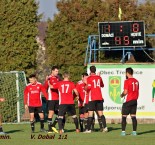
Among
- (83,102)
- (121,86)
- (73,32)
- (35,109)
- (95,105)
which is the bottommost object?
(35,109)

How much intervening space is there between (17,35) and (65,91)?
11.7m

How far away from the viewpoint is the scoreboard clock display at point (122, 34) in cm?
3388

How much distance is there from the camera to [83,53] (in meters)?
38.0

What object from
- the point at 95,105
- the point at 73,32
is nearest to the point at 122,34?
the point at 73,32

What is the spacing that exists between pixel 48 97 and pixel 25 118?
862cm

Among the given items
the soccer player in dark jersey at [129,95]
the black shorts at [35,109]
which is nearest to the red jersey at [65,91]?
the soccer player in dark jersey at [129,95]

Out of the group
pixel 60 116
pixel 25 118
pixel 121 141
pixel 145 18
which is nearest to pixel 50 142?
pixel 121 141

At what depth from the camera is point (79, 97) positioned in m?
26.6

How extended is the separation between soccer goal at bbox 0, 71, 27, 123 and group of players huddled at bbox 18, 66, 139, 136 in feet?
26.1

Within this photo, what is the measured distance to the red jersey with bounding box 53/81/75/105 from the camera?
24625 millimetres

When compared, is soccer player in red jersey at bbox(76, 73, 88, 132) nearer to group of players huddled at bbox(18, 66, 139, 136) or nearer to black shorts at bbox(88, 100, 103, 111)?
group of players huddled at bbox(18, 66, 139, 136)

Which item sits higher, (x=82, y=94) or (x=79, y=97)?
(x=82, y=94)

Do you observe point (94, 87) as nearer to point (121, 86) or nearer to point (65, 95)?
point (65, 95)

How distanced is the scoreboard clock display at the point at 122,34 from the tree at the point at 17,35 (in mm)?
3716
